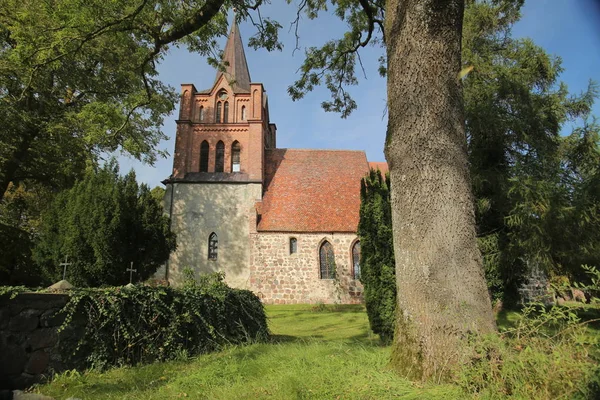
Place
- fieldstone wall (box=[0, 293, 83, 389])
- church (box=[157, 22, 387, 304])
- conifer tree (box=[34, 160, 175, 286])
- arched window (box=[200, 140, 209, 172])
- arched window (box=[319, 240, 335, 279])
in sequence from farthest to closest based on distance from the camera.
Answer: arched window (box=[200, 140, 209, 172])
arched window (box=[319, 240, 335, 279])
church (box=[157, 22, 387, 304])
conifer tree (box=[34, 160, 175, 286])
fieldstone wall (box=[0, 293, 83, 389])

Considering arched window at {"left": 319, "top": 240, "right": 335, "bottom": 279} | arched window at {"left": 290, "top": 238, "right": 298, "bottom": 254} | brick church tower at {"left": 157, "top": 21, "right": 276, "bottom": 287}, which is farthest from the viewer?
brick church tower at {"left": 157, "top": 21, "right": 276, "bottom": 287}

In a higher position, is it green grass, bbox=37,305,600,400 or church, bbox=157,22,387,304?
church, bbox=157,22,387,304

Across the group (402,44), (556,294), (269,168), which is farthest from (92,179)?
(556,294)

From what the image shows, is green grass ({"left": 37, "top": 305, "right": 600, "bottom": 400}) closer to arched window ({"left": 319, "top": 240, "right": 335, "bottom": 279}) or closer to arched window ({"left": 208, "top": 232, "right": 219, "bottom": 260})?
Result: arched window ({"left": 319, "top": 240, "right": 335, "bottom": 279})

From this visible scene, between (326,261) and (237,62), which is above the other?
(237,62)

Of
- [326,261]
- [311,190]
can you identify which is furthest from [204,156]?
[326,261]

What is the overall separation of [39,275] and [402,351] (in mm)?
14993

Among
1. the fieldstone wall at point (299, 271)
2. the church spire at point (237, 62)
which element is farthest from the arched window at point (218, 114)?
the fieldstone wall at point (299, 271)

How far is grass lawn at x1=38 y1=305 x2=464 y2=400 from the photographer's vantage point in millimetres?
2922

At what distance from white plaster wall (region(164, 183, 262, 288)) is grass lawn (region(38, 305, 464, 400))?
48.1ft

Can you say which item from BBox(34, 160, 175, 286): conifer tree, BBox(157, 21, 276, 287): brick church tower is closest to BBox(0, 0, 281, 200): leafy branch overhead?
BBox(34, 160, 175, 286): conifer tree

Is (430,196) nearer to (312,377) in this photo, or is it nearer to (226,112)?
(312,377)

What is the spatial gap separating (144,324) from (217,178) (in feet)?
54.9

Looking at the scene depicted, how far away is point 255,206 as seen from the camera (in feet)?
70.3
